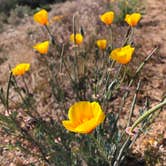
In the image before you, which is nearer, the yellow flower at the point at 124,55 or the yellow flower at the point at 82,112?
the yellow flower at the point at 82,112

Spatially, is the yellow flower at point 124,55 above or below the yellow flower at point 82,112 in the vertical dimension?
above

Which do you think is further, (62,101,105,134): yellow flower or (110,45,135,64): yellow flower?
(110,45,135,64): yellow flower

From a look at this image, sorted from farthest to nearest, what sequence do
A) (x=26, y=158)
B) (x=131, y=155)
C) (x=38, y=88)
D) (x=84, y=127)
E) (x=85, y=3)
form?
1. (x=85, y=3)
2. (x=38, y=88)
3. (x=26, y=158)
4. (x=131, y=155)
5. (x=84, y=127)

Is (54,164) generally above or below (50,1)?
above

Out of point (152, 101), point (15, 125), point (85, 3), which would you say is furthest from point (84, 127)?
point (85, 3)

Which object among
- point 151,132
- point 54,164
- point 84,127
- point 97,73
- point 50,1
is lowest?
point 50,1

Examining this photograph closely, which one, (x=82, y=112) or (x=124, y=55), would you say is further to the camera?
(x=124, y=55)

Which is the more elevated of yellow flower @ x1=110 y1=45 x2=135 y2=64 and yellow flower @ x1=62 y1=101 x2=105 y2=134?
yellow flower @ x1=110 y1=45 x2=135 y2=64

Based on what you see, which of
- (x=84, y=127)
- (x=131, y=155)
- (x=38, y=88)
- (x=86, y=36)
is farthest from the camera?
(x=86, y=36)

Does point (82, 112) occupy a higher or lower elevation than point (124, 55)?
lower

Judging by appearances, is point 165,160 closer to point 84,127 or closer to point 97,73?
point 97,73

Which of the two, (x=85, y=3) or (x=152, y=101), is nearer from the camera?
(x=152, y=101)
